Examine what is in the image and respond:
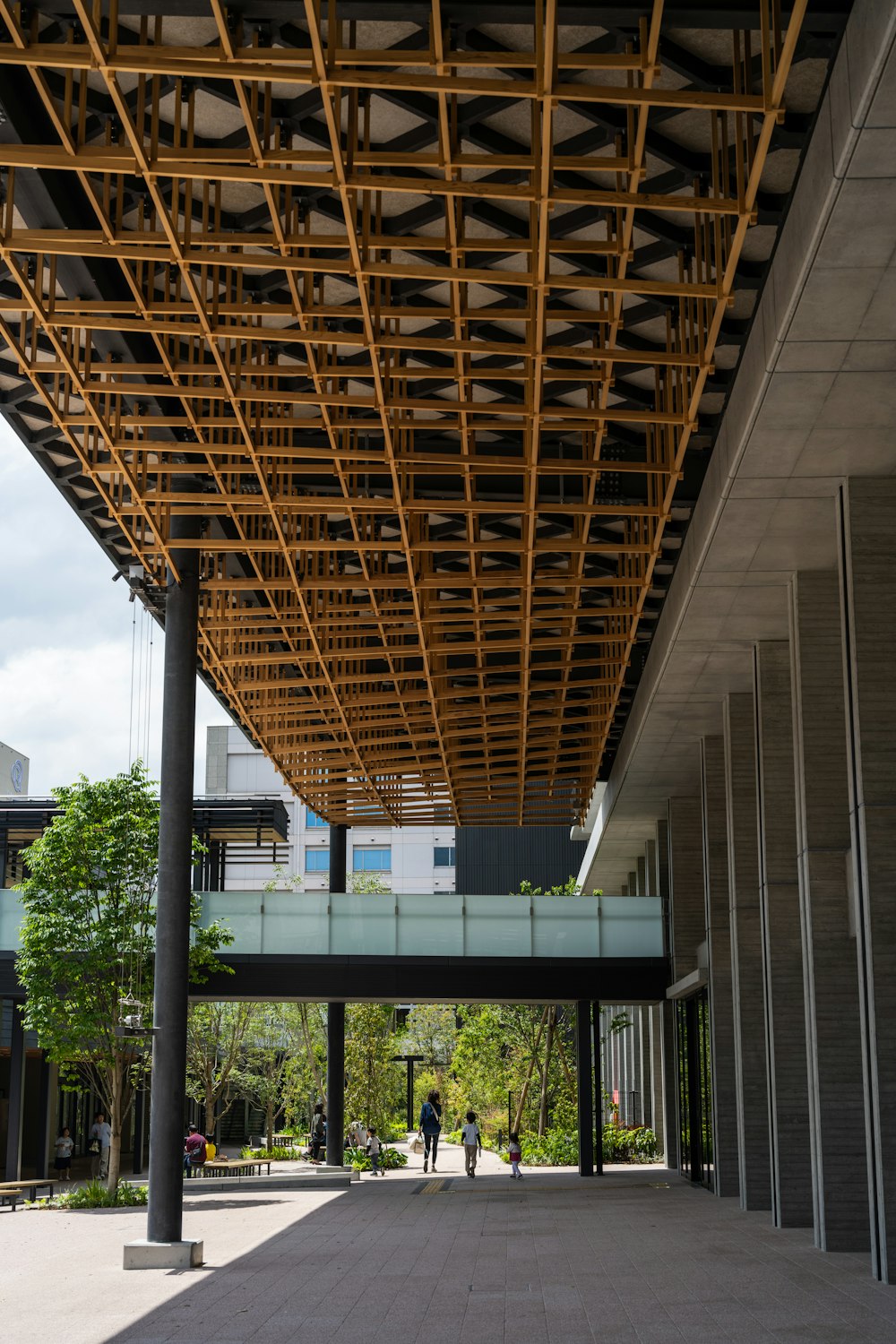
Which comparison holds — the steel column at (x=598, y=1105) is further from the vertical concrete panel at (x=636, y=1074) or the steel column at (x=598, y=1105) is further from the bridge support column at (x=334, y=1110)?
the vertical concrete panel at (x=636, y=1074)

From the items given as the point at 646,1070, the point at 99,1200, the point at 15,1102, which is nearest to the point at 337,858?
the point at 15,1102

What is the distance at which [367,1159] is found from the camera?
120ft

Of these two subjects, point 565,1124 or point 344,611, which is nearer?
point 344,611

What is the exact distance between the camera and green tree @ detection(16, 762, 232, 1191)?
25.4 meters

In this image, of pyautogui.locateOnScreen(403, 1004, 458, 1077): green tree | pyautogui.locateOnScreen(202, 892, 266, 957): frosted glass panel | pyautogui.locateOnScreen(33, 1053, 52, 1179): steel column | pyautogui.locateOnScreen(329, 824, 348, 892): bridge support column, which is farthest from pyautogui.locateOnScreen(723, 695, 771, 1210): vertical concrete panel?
pyautogui.locateOnScreen(403, 1004, 458, 1077): green tree

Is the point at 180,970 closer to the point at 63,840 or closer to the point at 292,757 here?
the point at 63,840

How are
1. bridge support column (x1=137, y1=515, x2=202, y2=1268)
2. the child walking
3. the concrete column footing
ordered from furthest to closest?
the child walking, bridge support column (x1=137, y1=515, x2=202, y2=1268), the concrete column footing

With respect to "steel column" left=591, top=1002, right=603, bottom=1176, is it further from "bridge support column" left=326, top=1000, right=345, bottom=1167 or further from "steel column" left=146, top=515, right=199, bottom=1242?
"steel column" left=146, top=515, right=199, bottom=1242

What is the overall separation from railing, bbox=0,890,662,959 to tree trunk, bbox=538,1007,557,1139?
10.9m

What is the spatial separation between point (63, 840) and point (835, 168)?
19888mm

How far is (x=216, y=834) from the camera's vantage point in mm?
39344

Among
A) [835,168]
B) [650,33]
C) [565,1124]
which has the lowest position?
[565,1124]

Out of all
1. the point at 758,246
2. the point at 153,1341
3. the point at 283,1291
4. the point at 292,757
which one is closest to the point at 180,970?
the point at 283,1291

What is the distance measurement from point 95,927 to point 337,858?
36.6ft
